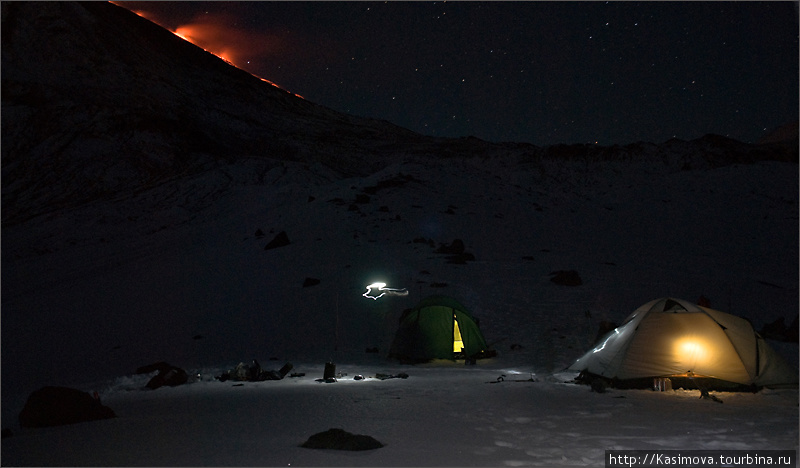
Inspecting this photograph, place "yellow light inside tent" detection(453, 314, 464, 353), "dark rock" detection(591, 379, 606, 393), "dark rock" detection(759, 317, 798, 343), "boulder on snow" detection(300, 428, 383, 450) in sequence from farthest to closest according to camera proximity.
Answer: "yellow light inside tent" detection(453, 314, 464, 353), "dark rock" detection(759, 317, 798, 343), "dark rock" detection(591, 379, 606, 393), "boulder on snow" detection(300, 428, 383, 450)

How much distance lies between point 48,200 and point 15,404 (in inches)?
1965

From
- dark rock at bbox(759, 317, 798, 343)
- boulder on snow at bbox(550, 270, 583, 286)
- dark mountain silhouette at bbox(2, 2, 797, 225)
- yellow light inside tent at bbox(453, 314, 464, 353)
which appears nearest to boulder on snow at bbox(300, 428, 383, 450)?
yellow light inside tent at bbox(453, 314, 464, 353)

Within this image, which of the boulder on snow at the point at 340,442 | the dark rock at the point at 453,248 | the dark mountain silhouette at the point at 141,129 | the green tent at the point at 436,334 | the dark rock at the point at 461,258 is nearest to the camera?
the boulder on snow at the point at 340,442

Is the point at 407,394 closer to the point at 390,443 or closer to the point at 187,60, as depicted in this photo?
the point at 390,443

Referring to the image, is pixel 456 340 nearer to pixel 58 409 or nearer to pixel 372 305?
pixel 372 305

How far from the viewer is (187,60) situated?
413ft

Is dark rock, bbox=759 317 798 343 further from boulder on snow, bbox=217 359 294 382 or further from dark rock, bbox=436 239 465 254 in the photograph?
boulder on snow, bbox=217 359 294 382

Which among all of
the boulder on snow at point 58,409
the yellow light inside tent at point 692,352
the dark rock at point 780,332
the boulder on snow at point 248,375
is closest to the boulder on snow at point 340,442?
the boulder on snow at point 58,409

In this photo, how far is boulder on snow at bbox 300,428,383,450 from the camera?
7.13m

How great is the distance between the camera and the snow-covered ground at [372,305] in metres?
7.81

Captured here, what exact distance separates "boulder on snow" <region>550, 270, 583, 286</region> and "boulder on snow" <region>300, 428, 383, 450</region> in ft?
68.0

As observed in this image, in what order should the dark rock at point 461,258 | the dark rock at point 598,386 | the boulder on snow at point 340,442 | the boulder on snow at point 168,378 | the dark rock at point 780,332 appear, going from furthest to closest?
the dark rock at point 461,258 < the dark rock at point 780,332 < the boulder on snow at point 168,378 < the dark rock at point 598,386 < the boulder on snow at point 340,442

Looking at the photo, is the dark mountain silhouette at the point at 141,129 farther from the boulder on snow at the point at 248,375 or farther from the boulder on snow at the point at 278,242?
the boulder on snow at the point at 248,375

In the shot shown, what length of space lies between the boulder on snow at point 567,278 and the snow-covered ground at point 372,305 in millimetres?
1054
